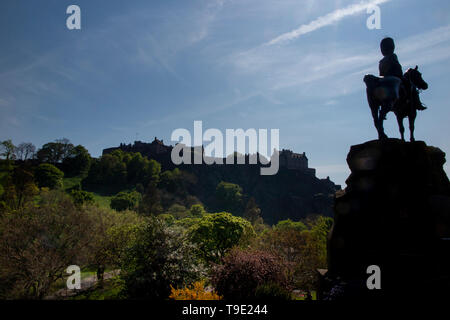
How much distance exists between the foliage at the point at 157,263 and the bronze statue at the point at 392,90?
12.7 meters

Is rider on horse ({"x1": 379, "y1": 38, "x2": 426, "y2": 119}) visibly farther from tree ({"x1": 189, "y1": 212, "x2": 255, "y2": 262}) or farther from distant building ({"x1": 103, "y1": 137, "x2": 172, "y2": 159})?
distant building ({"x1": 103, "y1": 137, "x2": 172, "y2": 159})

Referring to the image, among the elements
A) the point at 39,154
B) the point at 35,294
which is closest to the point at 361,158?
the point at 35,294

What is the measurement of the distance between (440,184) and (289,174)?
128347 mm

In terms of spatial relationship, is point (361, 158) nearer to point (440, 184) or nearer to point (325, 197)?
point (440, 184)

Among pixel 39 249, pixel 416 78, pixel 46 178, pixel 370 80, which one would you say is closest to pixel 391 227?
pixel 370 80

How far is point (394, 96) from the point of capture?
9.40m

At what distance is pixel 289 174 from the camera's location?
134 metres

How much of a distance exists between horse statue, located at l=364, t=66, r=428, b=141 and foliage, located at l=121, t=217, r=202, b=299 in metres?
12.7

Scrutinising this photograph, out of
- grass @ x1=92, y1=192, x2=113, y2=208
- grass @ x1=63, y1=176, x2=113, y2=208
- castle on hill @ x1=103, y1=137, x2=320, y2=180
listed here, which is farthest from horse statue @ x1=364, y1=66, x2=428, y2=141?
castle on hill @ x1=103, y1=137, x2=320, y2=180

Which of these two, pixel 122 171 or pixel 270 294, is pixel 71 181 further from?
pixel 270 294

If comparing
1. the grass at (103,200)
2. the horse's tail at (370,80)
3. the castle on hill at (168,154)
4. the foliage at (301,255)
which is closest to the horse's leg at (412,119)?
the horse's tail at (370,80)

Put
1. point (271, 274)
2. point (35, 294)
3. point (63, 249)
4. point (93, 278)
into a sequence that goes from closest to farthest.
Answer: point (271, 274)
point (35, 294)
point (63, 249)
point (93, 278)

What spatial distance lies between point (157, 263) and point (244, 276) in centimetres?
557

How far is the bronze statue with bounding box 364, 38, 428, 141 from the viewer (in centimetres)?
945
